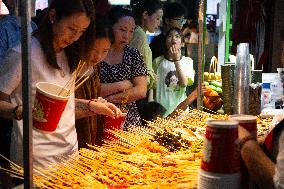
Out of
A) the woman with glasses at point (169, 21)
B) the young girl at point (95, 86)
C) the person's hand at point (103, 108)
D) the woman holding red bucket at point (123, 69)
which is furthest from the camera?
the woman with glasses at point (169, 21)

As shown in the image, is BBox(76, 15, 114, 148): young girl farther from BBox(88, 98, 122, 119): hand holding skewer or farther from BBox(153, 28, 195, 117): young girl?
BBox(153, 28, 195, 117): young girl

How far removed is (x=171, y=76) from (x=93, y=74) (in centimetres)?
161

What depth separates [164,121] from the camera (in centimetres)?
281

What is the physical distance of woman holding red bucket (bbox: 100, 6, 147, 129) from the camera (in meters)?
3.42

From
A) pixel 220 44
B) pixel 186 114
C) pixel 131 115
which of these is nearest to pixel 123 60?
pixel 131 115

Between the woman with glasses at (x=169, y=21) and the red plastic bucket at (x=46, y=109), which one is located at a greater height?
the woman with glasses at (x=169, y=21)

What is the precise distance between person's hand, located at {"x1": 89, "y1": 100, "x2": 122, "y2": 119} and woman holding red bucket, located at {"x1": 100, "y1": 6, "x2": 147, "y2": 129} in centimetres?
81

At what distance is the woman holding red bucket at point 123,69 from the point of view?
3.42 metres

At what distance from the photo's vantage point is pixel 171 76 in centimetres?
457

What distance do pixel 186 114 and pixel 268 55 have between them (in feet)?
17.9

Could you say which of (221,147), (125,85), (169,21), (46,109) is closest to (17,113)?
(46,109)

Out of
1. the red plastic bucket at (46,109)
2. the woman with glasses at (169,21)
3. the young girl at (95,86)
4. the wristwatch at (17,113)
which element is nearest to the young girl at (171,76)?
the woman with glasses at (169,21)

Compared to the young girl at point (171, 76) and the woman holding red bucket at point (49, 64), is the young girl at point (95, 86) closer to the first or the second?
the woman holding red bucket at point (49, 64)

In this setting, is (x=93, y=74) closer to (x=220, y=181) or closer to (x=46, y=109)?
(x=46, y=109)
